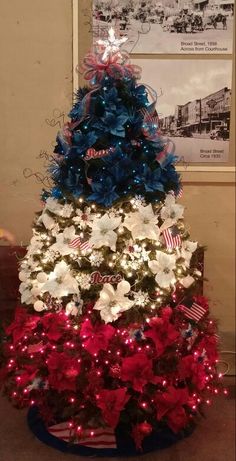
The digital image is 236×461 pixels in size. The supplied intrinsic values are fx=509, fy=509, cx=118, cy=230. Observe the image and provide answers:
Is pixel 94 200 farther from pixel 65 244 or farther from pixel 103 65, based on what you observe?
pixel 103 65

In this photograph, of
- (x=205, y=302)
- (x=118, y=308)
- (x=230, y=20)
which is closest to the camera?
(x=118, y=308)

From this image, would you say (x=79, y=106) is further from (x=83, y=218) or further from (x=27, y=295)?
(x=27, y=295)

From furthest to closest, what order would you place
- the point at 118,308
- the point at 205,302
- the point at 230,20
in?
the point at 230,20 → the point at 205,302 → the point at 118,308

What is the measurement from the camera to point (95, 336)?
67.0 inches

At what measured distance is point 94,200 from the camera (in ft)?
5.74

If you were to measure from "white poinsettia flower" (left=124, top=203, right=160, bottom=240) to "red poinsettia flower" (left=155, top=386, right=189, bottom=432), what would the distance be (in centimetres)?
52

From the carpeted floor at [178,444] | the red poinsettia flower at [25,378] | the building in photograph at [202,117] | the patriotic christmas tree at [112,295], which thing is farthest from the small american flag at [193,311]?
the building in photograph at [202,117]

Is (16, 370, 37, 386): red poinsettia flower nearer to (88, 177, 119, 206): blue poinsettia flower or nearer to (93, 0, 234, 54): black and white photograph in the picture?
(88, 177, 119, 206): blue poinsettia flower

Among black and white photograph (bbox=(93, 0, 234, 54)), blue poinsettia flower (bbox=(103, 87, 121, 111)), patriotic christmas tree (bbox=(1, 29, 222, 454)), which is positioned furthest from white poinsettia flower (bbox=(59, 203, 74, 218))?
black and white photograph (bbox=(93, 0, 234, 54))

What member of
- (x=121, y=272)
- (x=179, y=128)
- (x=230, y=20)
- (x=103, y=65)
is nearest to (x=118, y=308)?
(x=121, y=272)

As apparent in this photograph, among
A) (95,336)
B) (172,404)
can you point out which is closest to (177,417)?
(172,404)

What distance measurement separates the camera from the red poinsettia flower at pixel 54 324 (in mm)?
1745

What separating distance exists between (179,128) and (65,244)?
3.06 feet

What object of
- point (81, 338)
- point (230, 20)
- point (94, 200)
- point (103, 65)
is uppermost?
point (230, 20)
